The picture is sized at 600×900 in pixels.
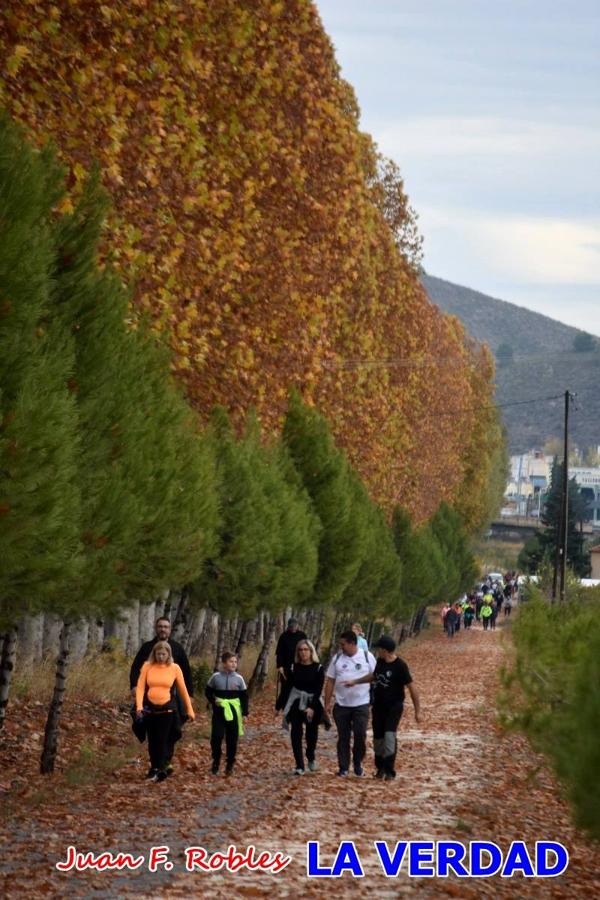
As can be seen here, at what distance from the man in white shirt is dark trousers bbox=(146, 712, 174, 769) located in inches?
80.6

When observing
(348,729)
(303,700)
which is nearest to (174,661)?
(303,700)

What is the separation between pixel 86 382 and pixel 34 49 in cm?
428

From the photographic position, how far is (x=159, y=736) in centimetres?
1788

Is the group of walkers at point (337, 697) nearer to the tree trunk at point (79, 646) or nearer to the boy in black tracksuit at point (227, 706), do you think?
the boy in black tracksuit at point (227, 706)

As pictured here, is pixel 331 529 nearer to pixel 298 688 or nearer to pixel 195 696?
pixel 195 696

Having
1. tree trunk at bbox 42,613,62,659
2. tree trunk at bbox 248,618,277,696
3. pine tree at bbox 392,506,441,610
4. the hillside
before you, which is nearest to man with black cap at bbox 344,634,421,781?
the hillside

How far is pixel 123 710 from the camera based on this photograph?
89.1 feet

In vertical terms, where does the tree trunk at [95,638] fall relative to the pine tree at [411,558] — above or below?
below

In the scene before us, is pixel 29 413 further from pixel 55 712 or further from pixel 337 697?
pixel 337 697

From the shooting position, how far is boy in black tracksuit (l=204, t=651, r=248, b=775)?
19.2 m

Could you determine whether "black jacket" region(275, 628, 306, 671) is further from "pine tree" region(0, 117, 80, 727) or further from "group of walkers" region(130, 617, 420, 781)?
"pine tree" region(0, 117, 80, 727)

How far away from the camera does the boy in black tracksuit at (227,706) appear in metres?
19.2

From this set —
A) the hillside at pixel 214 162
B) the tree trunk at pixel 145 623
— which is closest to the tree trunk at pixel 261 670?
the tree trunk at pixel 145 623

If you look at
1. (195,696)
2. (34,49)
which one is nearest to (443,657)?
(195,696)
